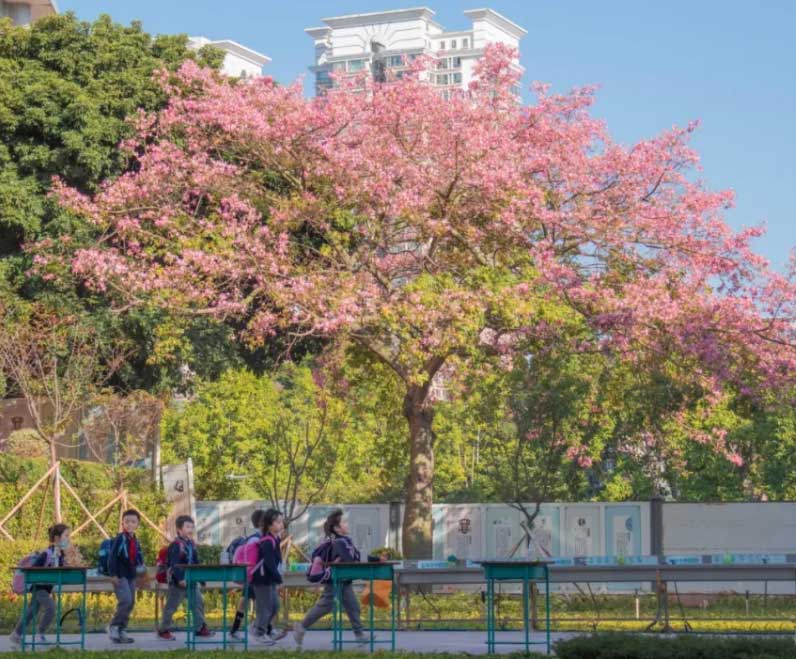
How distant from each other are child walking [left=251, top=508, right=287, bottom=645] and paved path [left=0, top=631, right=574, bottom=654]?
20 cm

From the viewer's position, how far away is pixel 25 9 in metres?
50.1

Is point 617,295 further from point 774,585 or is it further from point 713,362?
point 774,585

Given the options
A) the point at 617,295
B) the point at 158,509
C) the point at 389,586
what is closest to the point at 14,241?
the point at 158,509

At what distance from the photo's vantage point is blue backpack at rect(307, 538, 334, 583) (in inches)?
629

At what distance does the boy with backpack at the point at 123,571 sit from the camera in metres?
16.4

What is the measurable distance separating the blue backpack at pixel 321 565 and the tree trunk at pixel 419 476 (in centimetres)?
1218

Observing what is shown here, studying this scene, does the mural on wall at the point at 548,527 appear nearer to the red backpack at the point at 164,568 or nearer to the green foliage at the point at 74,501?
the green foliage at the point at 74,501

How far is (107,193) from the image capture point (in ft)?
87.8

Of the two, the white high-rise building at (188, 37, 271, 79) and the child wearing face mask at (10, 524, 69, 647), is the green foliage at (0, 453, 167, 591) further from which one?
the white high-rise building at (188, 37, 271, 79)

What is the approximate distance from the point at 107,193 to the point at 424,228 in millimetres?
5721

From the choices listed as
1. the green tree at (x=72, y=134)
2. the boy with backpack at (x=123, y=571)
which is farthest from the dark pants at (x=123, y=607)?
the green tree at (x=72, y=134)

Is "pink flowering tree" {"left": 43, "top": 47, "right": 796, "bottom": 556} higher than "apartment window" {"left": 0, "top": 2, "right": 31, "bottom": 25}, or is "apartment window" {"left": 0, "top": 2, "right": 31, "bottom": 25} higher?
"apartment window" {"left": 0, "top": 2, "right": 31, "bottom": 25}

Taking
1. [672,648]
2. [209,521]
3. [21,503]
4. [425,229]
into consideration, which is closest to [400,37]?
[209,521]

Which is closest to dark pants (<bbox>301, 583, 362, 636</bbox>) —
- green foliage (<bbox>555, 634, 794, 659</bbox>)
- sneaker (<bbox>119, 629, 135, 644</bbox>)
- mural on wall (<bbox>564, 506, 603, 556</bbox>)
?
sneaker (<bbox>119, 629, 135, 644</bbox>)
